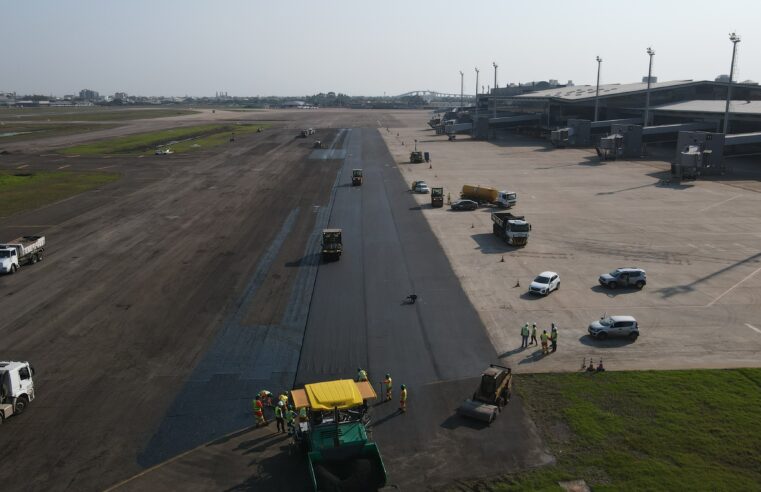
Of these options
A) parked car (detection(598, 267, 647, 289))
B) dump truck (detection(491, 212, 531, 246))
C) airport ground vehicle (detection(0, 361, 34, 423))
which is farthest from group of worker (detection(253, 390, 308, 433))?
dump truck (detection(491, 212, 531, 246))

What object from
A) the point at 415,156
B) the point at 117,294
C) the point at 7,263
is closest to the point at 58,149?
the point at 415,156

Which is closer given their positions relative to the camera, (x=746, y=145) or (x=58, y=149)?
(x=746, y=145)

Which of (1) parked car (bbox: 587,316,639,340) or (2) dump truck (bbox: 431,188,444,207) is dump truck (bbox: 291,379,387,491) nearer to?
(1) parked car (bbox: 587,316,639,340)

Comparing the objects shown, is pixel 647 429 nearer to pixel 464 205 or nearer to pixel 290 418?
pixel 290 418

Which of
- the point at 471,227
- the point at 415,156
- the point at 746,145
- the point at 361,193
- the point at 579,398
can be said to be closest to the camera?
the point at 579,398

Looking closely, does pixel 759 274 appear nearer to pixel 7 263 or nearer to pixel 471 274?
pixel 471 274

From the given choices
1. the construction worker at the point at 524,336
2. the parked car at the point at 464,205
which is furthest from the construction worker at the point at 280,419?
the parked car at the point at 464,205
